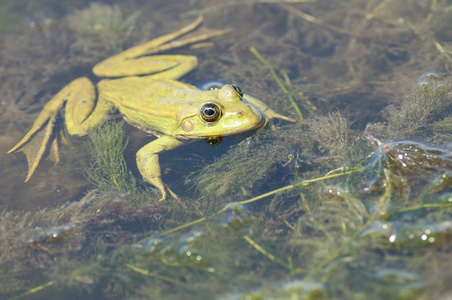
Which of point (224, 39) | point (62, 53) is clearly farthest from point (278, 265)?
point (62, 53)

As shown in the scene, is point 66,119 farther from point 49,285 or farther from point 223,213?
point 223,213

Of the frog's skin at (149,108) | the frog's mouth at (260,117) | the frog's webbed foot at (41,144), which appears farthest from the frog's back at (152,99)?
the frog's webbed foot at (41,144)

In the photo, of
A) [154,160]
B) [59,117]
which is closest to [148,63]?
[59,117]

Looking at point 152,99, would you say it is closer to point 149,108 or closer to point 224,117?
point 149,108

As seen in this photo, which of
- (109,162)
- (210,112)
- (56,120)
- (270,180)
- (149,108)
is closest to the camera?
(270,180)

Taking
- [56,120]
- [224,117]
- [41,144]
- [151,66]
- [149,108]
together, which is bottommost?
[41,144]
